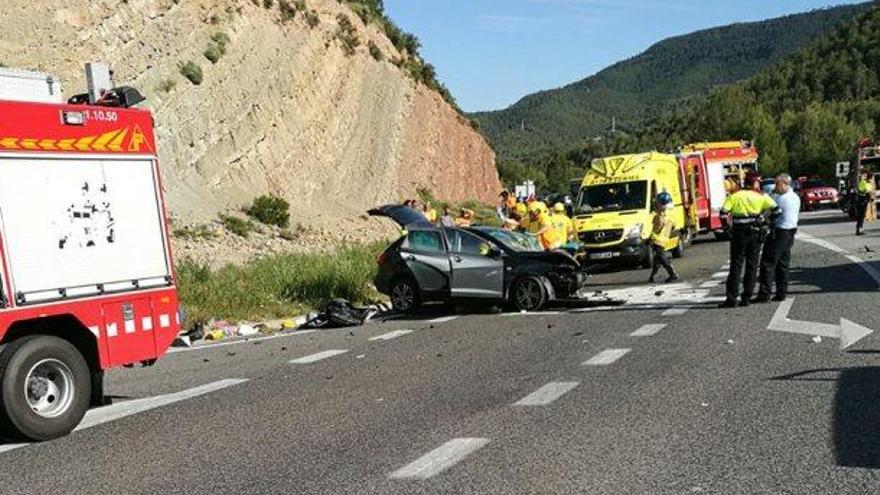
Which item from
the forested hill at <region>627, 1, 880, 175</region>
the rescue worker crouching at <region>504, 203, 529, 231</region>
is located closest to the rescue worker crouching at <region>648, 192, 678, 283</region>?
the rescue worker crouching at <region>504, 203, 529, 231</region>

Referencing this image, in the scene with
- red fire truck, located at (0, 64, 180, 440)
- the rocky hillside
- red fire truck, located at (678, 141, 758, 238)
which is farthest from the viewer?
the rocky hillside

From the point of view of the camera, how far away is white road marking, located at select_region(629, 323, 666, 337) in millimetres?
11609

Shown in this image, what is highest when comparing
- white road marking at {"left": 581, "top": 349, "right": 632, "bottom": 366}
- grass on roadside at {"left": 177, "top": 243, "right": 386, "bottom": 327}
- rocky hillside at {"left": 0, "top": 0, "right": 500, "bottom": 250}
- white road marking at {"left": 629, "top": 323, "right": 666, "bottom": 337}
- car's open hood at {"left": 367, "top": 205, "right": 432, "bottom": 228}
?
rocky hillside at {"left": 0, "top": 0, "right": 500, "bottom": 250}

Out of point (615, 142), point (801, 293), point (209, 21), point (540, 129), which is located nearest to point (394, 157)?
point (209, 21)

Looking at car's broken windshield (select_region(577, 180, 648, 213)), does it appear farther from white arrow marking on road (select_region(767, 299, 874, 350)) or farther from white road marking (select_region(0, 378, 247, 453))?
white road marking (select_region(0, 378, 247, 453))

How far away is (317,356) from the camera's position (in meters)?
11.7

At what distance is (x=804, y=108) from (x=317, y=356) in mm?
125563

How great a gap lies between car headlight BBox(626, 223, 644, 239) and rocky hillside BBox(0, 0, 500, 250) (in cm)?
1629

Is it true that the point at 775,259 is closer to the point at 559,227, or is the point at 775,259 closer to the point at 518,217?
the point at 559,227

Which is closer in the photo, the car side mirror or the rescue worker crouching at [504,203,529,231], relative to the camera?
the car side mirror

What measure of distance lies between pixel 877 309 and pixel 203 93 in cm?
2936

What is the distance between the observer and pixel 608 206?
23.1 meters

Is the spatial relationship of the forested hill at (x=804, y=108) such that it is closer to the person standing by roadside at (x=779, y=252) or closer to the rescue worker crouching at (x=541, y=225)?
the rescue worker crouching at (x=541, y=225)

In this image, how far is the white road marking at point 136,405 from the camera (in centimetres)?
822
